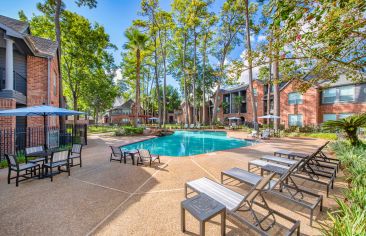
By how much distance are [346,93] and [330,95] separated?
1.59 metres

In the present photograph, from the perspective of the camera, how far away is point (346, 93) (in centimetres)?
1983

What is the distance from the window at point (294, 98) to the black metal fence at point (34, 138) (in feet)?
93.9

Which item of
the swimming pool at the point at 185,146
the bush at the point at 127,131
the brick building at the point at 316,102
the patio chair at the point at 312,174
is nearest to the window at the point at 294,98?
the brick building at the point at 316,102

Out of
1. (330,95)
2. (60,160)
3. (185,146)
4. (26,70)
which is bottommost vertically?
(185,146)

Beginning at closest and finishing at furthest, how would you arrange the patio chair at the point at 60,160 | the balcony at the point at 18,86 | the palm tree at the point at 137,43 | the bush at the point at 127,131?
1. the patio chair at the point at 60,160
2. the balcony at the point at 18,86
3. the bush at the point at 127,131
4. the palm tree at the point at 137,43

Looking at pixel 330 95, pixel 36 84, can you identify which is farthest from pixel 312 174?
pixel 330 95

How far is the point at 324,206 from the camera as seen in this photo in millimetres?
3562

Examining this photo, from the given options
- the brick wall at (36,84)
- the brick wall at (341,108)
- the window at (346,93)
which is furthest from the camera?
the window at (346,93)

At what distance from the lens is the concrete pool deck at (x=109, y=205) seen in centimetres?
287

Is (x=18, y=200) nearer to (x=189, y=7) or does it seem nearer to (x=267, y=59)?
(x=267, y=59)

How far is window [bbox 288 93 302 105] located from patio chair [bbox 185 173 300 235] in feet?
88.2

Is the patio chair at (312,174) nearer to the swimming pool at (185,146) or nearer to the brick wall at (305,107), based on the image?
the swimming pool at (185,146)

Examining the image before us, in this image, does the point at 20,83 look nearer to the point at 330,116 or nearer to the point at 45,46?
the point at 45,46

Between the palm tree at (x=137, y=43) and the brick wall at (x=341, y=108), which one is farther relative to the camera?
the palm tree at (x=137, y=43)
